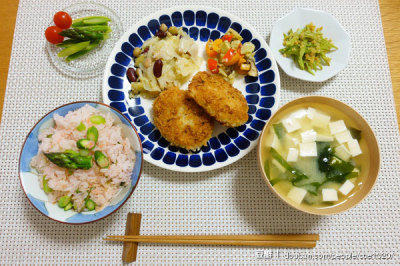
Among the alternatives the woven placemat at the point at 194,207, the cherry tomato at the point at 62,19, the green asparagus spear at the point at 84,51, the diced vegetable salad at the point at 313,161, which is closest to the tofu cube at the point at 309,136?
the diced vegetable salad at the point at 313,161

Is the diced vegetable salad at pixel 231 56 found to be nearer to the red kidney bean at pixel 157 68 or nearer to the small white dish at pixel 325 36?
the small white dish at pixel 325 36

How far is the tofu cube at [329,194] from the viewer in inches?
70.6

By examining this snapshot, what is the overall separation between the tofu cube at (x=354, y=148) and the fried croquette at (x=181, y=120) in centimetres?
96

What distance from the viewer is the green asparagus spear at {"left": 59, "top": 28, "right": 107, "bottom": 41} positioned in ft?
7.07

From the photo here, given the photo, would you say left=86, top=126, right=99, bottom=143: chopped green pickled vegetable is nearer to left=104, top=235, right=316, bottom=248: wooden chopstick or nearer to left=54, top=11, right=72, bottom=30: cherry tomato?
left=104, top=235, right=316, bottom=248: wooden chopstick

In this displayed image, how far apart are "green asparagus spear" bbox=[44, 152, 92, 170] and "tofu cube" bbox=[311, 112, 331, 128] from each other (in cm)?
151

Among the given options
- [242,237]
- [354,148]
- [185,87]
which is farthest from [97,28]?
[354,148]

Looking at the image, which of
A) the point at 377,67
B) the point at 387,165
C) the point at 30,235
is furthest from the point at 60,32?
the point at 387,165

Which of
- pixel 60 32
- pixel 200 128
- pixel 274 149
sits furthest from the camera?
pixel 60 32

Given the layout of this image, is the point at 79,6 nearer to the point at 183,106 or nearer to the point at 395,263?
the point at 183,106

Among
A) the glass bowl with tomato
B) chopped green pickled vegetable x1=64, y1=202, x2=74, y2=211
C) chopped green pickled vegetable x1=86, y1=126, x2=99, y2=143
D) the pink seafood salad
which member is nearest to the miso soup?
the pink seafood salad

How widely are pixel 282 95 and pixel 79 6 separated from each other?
192cm

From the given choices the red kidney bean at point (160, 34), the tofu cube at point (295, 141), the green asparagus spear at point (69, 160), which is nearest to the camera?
the green asparagus spear at point (69, 160)

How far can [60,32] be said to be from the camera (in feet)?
7.23
